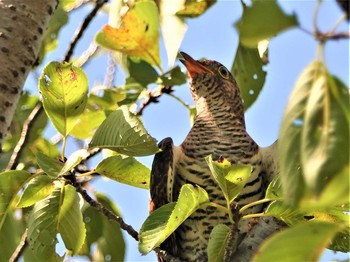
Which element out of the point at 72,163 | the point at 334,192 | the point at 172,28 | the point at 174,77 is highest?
the point at 172,28

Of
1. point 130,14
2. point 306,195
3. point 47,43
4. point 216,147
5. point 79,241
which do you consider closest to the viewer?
point 306,195

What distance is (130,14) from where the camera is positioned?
8.63 ft

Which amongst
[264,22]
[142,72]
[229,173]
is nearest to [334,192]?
[264,22]

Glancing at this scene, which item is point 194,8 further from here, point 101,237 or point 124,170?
point 101,237

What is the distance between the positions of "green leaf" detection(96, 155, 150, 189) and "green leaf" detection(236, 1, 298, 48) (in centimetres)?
154

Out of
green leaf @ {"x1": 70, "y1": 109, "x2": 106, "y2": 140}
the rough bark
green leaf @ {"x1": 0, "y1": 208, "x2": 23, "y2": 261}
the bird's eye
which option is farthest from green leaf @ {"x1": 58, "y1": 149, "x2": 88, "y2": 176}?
the bird's eye

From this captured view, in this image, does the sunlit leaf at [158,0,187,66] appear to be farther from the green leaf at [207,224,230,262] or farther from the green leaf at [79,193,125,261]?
the green leaf at [79,193,125,261]

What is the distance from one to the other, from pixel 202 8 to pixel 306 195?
1476 millimetres

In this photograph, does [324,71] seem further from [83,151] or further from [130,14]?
[130,14]

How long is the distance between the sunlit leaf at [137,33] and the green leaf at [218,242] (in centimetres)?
82

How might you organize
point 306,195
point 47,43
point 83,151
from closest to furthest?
1. point 306,195
2. point 83,151
3. point 47,43

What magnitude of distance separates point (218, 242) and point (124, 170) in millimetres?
554

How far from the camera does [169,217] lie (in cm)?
213

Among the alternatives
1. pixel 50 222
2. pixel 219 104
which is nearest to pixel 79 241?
pixel 50 222
